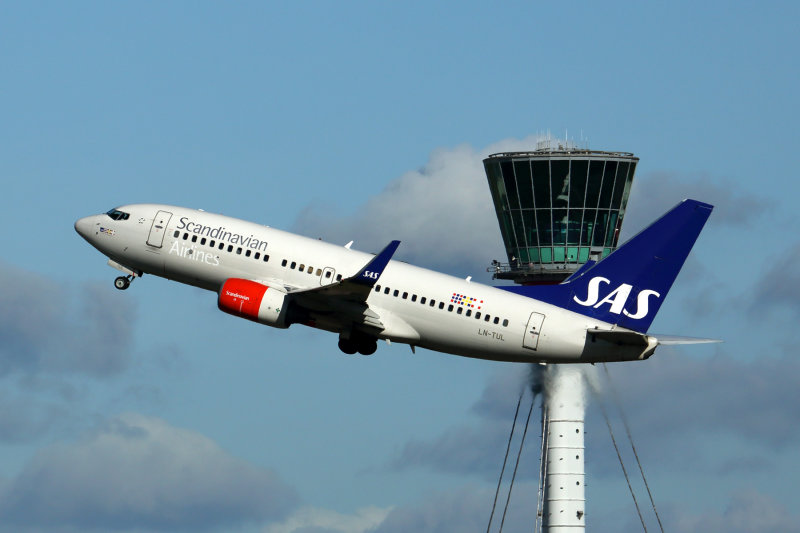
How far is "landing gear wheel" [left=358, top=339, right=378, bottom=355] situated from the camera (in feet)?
317

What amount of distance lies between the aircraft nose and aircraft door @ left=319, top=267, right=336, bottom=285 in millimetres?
14461

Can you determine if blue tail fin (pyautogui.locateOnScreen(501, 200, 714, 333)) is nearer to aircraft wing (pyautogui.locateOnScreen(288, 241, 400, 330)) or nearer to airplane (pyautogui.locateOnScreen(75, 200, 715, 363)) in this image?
airplane (pyautogui.locateOnScreen(75, 200, 715, 363))

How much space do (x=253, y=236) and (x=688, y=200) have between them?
912 inches

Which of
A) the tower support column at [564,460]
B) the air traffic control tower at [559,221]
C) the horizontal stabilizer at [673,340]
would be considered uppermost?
the air traffic control tower at [559,221]

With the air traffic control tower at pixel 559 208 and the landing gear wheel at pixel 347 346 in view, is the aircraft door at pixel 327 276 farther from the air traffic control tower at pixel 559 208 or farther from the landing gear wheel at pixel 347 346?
the air traffic control tower at pixel 559 208

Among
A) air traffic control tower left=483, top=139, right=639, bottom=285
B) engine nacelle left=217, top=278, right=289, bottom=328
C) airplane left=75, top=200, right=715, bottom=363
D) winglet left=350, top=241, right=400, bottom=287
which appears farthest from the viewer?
air traffic control tower left=483, top=139, right=639, bottom=285

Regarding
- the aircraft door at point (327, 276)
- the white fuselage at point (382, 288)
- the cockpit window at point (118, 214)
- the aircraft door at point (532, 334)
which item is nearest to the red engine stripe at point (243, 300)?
the white fuselage at point (382, 288)

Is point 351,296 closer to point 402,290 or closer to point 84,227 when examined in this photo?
point 402,290

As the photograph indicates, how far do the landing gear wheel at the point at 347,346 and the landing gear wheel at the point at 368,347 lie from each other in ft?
1.05

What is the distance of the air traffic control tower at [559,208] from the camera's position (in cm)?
14150

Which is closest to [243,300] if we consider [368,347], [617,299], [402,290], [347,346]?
[347,346]

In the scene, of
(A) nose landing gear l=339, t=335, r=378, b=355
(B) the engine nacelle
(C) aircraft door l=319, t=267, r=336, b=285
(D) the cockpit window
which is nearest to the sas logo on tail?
(A) nose landing gear l=339, t=335, r=378, b=355

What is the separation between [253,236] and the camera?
9606cm

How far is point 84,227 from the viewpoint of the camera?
333ft
